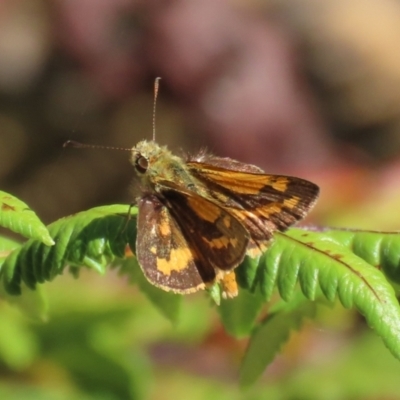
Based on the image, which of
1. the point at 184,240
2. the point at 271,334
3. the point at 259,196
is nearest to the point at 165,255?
the point at 184,240

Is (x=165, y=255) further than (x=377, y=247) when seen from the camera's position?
No

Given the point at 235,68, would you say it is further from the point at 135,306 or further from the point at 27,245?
the point at 27,245

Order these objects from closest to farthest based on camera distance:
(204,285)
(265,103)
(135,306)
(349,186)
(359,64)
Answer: (204,285), (135,306), (349,186), (265,103), (359,64)

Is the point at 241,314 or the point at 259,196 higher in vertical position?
the point at 259,196

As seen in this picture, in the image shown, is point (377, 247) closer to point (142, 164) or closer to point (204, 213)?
point (204, 213)

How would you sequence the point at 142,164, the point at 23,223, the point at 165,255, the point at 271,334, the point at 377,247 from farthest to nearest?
the point at 271,334
the point at 142,164
the point at 377,247
the point at 165,255
the point at 23,223

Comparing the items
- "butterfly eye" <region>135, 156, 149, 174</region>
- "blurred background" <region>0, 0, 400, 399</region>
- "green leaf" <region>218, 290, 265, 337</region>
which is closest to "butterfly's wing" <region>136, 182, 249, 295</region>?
"butterfly eye" <region>135, 156, 149, 174</region>

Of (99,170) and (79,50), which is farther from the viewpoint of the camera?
(99,170)

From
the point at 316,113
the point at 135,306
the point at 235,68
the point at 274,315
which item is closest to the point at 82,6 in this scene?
the point at 235,68
